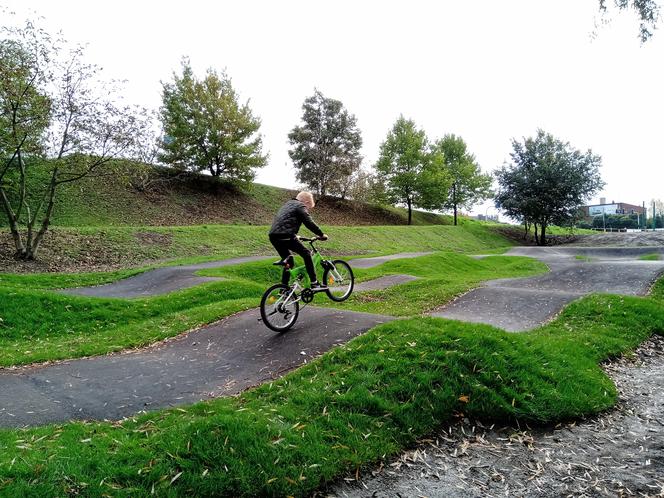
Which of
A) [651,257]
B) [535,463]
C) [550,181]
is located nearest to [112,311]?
[535,463]

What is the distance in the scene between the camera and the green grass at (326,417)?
355 cm

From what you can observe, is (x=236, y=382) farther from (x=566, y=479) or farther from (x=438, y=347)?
(x=566, y=479)

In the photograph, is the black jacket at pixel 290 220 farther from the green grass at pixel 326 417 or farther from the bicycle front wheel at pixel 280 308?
the green grass at pixel 326 417

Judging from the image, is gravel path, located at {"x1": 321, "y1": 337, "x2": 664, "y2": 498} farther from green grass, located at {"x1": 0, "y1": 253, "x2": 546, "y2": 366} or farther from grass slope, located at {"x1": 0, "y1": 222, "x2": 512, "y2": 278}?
grass slope, located at {"x1": 0, "y1": 222, "x2": 512, "y2": 278}

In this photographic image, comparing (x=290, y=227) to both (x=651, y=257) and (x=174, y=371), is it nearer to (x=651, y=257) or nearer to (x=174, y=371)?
(x=174, y=371)

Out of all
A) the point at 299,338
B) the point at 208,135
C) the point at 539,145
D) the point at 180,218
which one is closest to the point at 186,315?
the point at 299,338

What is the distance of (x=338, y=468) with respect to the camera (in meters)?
3.92

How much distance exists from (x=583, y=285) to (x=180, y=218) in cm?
2382

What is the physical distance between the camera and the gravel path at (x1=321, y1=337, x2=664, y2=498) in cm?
377

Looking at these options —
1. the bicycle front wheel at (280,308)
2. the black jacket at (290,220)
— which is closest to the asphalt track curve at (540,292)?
the bicycle front wheel at (280,308)

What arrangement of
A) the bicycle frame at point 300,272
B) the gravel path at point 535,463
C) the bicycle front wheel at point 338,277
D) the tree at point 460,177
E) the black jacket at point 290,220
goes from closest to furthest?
1. the gravel path at point 535,463
2. the black jacket at point 290,220
3. the bicycle frame at point 300,272
4. the bicycle front wheel at point 338,277
5. the tree at point 460,177

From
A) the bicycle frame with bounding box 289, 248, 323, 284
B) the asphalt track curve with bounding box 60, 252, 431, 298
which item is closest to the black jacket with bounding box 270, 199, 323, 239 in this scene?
the bicycle frame with bounding box 289, 248, 323, 284

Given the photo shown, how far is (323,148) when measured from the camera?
40844 mm

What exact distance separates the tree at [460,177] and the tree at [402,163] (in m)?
3.80
